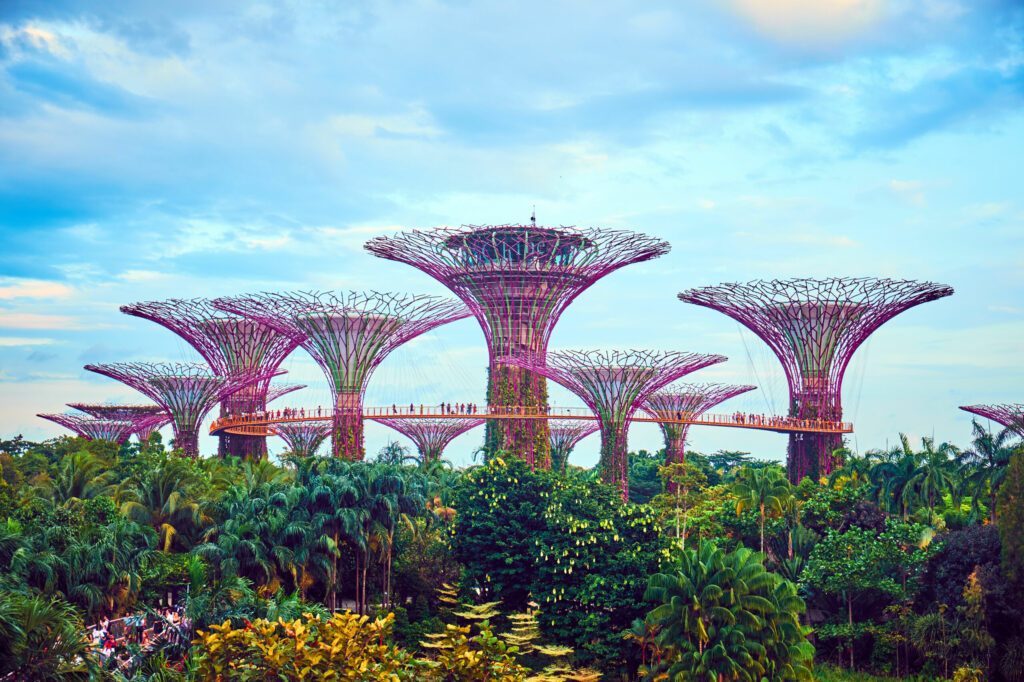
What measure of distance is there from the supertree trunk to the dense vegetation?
1525 cm

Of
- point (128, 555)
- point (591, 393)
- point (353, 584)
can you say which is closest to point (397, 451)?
point (591, 393)

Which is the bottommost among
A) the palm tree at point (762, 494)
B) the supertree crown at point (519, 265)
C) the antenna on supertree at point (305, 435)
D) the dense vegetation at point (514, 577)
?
the dense vegetation at point (514, 577)

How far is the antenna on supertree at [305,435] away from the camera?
7588 centimetres

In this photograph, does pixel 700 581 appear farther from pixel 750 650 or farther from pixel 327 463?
pixel 327 463

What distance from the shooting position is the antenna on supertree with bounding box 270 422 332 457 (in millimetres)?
75875

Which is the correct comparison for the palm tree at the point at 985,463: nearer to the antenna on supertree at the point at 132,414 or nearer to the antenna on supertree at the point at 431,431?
the antenna on supertree at the point at 431,431

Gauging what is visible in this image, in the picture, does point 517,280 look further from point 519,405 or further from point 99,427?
point 99,427

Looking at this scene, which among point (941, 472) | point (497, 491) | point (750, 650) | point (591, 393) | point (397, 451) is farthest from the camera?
point (397, 451)

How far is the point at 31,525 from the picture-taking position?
31.6 metres

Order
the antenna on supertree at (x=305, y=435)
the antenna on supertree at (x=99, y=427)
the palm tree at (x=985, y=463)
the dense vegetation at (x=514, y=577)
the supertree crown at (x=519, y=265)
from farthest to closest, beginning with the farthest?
the antenna on supertree at (x=99, y=427)
the antenna on supertree at (x=305, y=435)
the supertree crown at (x=519, y=265)
the palm tree at (x=985, y=463)
the dense vegetation at (x=514, y=577)

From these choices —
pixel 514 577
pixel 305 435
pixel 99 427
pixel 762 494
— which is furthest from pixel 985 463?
pixel 99 427

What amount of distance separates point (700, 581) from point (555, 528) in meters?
6.84

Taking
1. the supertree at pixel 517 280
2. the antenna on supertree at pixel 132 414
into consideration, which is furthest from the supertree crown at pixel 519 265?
the antenna on supertree at pixel 132 414

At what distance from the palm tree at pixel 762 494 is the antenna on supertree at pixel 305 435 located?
4397 cm
